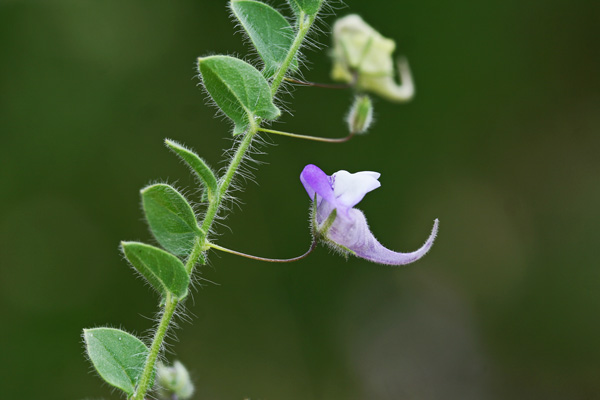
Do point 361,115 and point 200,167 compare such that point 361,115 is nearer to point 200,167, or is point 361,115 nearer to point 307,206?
point 200,167

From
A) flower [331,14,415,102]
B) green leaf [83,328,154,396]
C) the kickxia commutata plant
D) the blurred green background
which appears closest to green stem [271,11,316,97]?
the kickxia commutata plant

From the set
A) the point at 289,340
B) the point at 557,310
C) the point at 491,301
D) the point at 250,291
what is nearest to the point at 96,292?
the point at 250,291

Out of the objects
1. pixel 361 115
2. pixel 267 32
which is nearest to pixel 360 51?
pixel 361 115

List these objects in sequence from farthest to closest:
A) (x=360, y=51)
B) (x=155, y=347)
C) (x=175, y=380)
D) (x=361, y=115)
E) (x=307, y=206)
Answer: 1. (x=307, y=206)
2. (x=360, y=51)
3. (x=361, y=115)
4. (x=175, y=380)
5. (x=155, y=347)

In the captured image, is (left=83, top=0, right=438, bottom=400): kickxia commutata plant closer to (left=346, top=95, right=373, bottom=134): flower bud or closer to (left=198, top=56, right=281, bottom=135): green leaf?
(left=198, top=56, right=281, bottom=135): green leaf

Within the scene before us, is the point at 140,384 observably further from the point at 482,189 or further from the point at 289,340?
the point at 482,189

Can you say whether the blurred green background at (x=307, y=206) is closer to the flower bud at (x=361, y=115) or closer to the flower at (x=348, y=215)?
the flower bud at (x=361, y=115)
